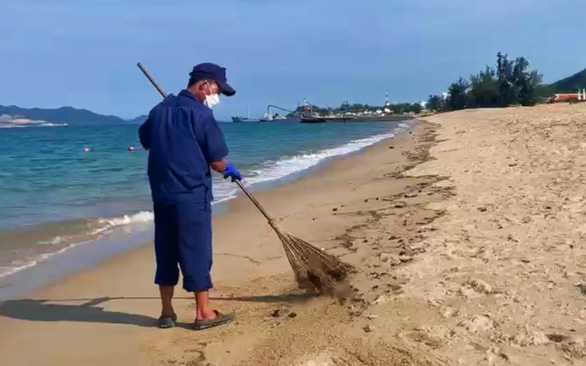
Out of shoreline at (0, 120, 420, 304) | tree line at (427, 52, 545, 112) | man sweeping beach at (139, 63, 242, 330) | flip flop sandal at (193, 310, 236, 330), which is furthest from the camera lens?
tree line at (427, 52, 545, 112)

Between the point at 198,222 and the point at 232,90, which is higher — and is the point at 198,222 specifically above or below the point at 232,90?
below

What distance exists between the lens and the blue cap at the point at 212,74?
432 centimetres

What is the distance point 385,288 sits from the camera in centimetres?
479

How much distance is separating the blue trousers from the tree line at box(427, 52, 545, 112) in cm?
8545

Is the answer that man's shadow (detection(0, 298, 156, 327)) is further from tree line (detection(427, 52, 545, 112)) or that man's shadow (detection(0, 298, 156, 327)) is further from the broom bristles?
tree line (detection(427, 52, 545, 112))

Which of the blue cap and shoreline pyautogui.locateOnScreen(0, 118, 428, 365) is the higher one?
the blue cap

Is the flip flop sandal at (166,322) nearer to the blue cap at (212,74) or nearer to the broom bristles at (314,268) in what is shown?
the broom bristles at (314,268)

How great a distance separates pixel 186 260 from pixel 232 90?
121cm

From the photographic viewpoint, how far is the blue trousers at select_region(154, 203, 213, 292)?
4234mm

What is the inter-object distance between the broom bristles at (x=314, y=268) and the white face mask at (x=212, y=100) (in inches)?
48.0

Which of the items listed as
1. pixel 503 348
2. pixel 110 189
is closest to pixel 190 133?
pixel 503 348

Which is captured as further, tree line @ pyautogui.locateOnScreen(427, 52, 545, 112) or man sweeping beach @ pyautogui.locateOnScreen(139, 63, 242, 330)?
tree line @ pyautogui.locateOnScreen(427, 52, 545, 112)

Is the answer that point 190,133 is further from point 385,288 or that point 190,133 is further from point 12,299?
point 12,299

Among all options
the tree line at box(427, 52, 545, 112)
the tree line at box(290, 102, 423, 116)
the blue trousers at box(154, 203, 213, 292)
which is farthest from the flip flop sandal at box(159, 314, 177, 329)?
the tree line at box(290, 102, 423, 116)
